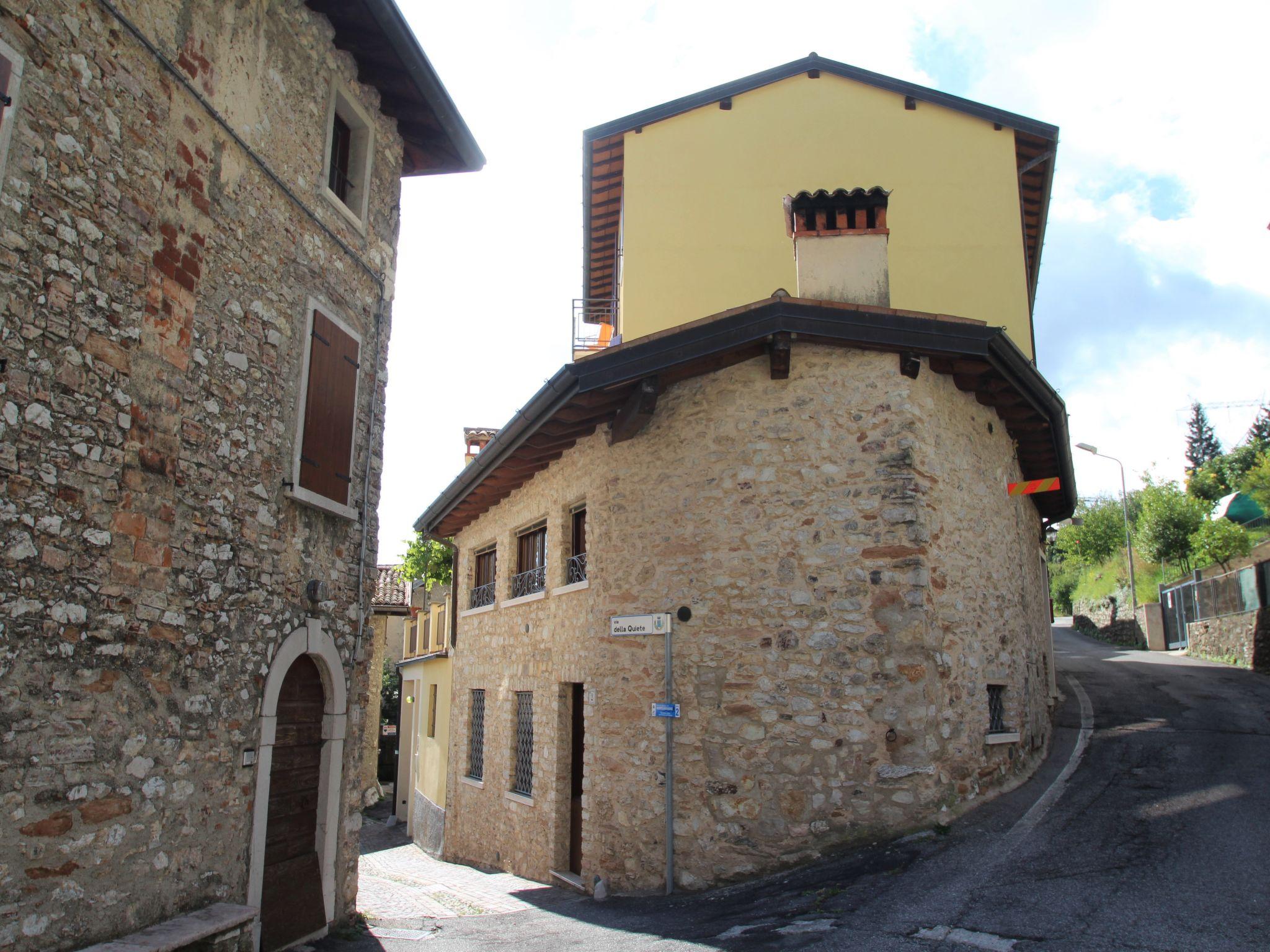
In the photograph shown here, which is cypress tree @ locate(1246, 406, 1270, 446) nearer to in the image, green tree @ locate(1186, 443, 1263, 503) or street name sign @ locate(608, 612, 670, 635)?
green tree @ locate(1186, 443, 1263, 503)

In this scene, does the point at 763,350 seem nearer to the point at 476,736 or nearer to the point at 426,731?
the point at 476,736

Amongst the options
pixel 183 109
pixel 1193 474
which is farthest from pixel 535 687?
pixel 1193 474

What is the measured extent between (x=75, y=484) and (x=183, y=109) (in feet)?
Result: 8.55

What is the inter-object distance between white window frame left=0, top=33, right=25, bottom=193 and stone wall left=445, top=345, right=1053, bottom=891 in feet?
18.4

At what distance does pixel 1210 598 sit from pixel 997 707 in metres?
13.2

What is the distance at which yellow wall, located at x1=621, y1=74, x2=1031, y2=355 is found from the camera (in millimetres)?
11836

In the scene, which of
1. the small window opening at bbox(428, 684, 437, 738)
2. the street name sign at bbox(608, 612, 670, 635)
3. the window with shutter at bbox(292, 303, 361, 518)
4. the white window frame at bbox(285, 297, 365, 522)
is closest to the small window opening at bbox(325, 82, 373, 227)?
the white window frame at bbox(285, 297, 365, 522)

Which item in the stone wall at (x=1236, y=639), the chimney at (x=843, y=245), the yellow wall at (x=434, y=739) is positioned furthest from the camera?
the yellow wall at (x=434, y=739)

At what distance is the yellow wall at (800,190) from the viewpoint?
38.8ft

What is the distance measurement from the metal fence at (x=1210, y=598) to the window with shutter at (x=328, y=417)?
50.0 feet

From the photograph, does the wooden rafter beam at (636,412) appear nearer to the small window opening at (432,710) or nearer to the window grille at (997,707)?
the window grille at (997,707)

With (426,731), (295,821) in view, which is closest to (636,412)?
(295,821)

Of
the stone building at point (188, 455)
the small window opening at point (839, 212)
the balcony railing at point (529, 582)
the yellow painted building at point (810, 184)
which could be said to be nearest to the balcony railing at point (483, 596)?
the balcony railing at point (529, 582)

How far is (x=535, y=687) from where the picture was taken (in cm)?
1079
